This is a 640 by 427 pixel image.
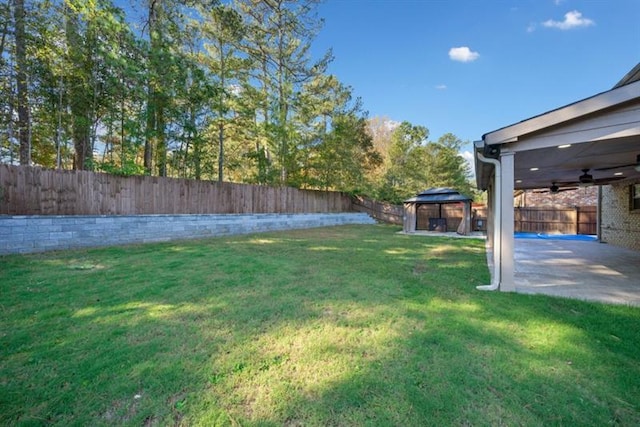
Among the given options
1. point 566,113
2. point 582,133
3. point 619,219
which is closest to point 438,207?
point 619,219

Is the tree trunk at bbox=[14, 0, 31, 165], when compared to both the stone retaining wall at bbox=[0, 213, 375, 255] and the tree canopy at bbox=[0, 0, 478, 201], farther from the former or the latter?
the stone retaining wall at bbox=[0, 213, 375, 255]

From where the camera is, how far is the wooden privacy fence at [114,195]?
5953mm

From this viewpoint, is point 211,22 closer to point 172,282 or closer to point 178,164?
point 178,164

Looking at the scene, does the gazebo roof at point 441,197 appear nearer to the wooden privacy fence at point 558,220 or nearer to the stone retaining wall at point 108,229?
the wooden privacy fence at point 558,220

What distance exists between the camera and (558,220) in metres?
13.4

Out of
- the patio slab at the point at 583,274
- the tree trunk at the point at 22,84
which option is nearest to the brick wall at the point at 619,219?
the patio slab at the point at 583,274

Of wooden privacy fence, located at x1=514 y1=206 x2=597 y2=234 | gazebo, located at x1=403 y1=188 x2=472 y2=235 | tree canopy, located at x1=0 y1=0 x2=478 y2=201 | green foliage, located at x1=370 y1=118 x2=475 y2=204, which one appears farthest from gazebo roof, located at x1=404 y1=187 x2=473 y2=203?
green foliage, located at x1=370 y1=118 x2=475 y2=204

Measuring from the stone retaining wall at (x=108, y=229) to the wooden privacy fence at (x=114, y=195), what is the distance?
0.26 m

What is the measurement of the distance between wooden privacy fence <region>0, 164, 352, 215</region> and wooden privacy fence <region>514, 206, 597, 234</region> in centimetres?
1329

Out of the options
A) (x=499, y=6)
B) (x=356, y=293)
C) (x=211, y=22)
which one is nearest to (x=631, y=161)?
(x=356, y=293)

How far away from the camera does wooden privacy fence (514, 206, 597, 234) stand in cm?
1263

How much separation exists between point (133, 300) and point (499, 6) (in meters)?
13.5

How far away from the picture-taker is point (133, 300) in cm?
325

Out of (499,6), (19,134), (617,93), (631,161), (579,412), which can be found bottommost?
(579,412)
